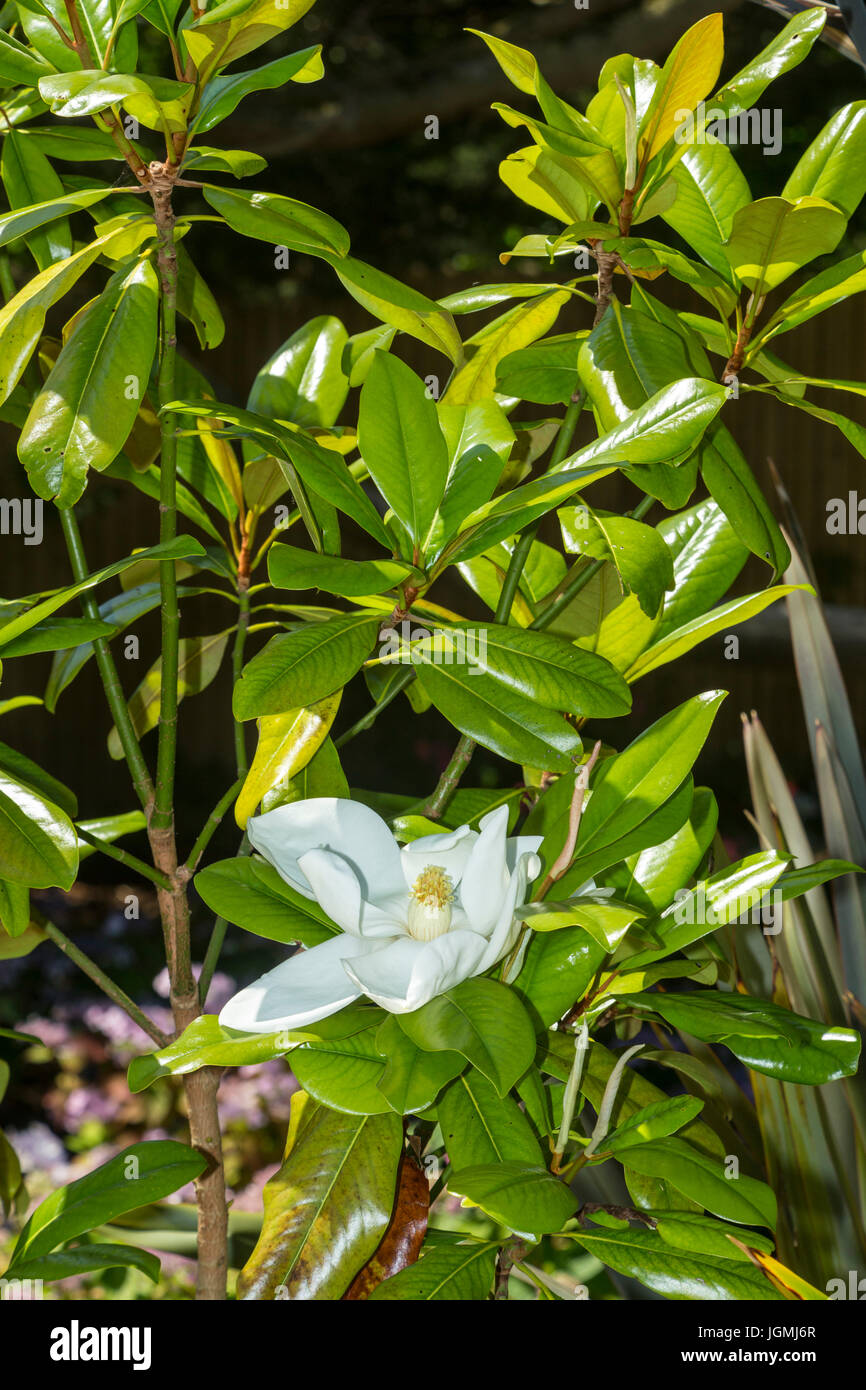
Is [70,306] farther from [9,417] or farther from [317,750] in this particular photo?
[317,750]

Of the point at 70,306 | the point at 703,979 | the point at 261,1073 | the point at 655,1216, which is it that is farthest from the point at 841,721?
the point at 70,306

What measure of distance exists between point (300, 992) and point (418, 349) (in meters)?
3.76

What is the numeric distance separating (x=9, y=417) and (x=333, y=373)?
18cm

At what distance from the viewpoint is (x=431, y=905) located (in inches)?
17.0

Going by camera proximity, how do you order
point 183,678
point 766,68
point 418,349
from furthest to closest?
1. point 418,349
2. point 183,678
3. point 766,68

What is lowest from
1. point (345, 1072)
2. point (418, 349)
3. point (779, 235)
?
point (345, 1072)

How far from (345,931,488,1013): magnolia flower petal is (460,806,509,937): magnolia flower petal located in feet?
0.04

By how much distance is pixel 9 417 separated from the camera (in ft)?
1.93

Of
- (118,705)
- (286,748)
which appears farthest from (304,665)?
(118,705)

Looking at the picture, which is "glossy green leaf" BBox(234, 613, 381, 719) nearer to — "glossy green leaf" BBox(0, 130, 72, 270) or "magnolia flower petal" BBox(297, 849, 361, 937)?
"magnolia flower petal" BBox(297, 849, 361, 937)

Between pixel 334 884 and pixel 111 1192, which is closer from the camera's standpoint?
pixel 334 884

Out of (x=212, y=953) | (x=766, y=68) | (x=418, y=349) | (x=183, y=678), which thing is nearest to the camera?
(x=766, y=68)

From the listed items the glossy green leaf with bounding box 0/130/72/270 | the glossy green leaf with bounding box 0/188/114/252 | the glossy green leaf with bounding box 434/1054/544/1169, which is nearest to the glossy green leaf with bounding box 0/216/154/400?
the glossy green leaf with bounding box 0/188/114/252

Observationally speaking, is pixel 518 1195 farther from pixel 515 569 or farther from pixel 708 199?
pixel 708 199
